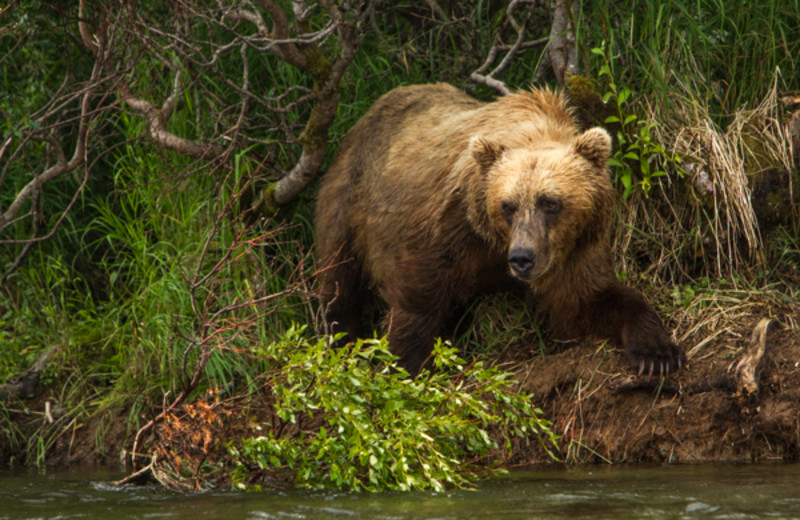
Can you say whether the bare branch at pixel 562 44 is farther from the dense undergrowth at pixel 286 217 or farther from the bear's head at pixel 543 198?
the bear's head at pixel 543 198

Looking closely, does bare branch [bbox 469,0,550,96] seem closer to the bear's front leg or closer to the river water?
the bear's front leg

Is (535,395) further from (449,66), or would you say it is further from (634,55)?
(449,66)

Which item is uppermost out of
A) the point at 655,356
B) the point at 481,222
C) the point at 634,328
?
the point at 481,222

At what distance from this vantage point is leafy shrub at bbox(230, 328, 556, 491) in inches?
174

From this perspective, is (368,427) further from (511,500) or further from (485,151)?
(485,151)

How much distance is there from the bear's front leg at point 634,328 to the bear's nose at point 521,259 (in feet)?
2.43

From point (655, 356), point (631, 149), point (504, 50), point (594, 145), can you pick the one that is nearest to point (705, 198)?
point (631, 149)

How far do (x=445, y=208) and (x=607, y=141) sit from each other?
2.97 ft

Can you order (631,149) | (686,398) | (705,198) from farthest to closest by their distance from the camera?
(631,149), (705,198), (686,398)

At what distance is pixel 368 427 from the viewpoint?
14.5ft

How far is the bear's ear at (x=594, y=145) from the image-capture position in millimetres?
5441

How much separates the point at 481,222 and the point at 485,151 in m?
0.36

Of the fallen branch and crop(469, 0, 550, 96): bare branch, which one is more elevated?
crop(469, 0, 550, 96): bare branch

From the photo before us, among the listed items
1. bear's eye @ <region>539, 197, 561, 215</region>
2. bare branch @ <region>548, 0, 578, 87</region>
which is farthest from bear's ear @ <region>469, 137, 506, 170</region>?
bare branch @ <region>548, 0, 578, 87</region>
